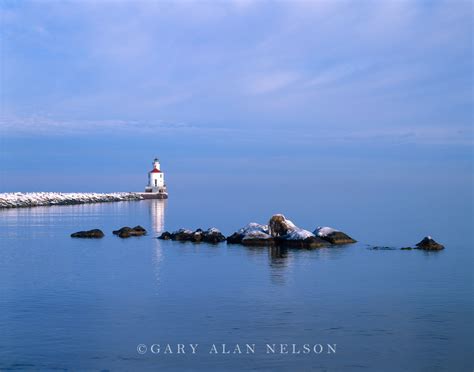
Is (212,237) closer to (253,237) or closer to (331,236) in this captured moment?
(253,237)

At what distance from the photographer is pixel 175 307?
21234 mm

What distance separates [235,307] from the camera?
21.1m

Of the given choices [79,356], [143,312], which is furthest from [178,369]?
[143,312]

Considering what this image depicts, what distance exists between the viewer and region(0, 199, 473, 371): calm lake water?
15719 millimetres

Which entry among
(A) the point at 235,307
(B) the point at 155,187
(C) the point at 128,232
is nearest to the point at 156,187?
(B) the point at 155,187

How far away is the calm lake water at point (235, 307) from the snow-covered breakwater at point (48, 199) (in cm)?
5798

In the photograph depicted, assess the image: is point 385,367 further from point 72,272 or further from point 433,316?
point 72,272

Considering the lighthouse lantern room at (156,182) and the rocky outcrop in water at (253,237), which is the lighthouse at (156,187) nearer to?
the lighthouse lantern room at (156,182)

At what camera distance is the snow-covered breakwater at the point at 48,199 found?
9319 cm

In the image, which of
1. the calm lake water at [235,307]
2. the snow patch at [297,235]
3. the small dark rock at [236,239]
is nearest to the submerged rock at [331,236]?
the snow patch at [297,235]

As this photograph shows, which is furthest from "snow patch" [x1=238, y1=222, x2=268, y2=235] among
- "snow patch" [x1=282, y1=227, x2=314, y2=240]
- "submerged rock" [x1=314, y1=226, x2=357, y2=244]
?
"submerged rock" [x1=314, y1=226, x2=357, y2=244]

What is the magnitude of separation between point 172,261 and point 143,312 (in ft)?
42.3

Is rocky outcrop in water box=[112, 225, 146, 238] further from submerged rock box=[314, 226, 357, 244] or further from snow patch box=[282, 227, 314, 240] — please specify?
submerged rock box=[314, 226, 357, 244]

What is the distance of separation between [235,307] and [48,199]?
293 feet
